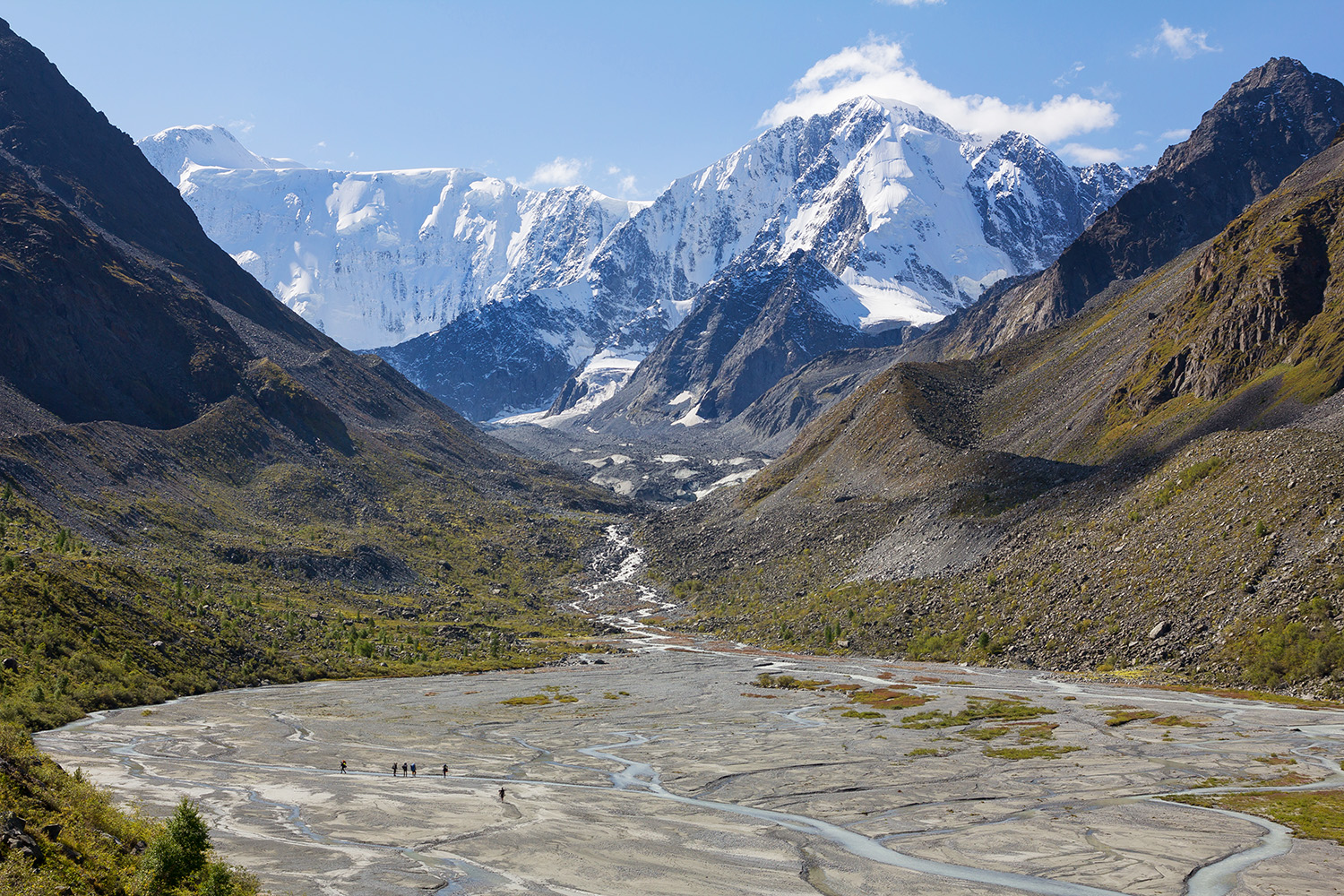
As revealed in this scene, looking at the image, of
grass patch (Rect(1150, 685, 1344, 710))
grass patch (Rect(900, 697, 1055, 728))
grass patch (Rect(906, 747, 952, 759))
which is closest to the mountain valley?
grass patch (Rect(906, 747, 952, 759))

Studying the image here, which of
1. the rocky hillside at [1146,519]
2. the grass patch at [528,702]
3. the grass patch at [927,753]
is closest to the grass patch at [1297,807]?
the grass patch at [927,753]

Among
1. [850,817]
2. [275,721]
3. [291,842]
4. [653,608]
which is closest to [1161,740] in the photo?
[850,817]

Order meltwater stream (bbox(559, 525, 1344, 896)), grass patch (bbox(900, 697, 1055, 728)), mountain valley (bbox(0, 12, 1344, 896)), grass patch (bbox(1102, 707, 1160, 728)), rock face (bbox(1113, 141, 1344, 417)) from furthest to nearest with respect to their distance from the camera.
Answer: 1. rock face (bbox(1113, 141, 1344, 417))
2. grass patch (bbox(900, 697, 1055, 728))
3. grass patch (bbox(1102, 707, 1160, 728))
4. mountain valley (bbox(0, 12, 1344, 896))
5. meltwater stream (bbox(559, 525, 1344, 896))

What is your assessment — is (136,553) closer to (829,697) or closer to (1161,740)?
(829,697)

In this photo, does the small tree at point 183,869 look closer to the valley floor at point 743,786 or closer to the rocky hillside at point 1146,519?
the valley floor at point 743,786

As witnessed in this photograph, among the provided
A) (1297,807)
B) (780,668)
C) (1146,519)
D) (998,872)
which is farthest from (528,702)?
(1146,519)

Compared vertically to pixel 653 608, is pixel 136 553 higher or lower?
higher

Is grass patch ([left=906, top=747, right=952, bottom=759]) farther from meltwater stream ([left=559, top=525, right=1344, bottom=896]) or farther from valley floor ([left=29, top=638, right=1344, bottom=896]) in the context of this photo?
meltwater stream ([left=559, top=525, right=1344, bottom=896])
